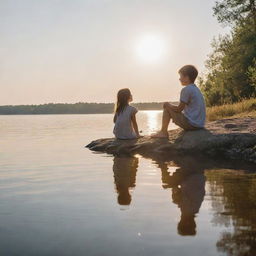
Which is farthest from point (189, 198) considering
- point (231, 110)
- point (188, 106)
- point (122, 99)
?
point (231, 110)

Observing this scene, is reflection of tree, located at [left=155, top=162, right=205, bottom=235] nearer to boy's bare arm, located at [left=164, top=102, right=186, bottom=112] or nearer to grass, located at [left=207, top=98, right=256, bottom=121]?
boy's bare arm, located at [left=164, top=102, right=186, bottom=112]

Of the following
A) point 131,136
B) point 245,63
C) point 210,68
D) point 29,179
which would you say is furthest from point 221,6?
point 29,179

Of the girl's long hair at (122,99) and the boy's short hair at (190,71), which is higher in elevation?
the boy's short hair at (190,71)

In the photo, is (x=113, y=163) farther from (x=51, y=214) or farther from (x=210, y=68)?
(x=210, y=68)

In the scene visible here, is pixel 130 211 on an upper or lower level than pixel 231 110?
lower

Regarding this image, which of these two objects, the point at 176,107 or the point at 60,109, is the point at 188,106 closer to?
the point at 176,107

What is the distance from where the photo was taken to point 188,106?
979cm

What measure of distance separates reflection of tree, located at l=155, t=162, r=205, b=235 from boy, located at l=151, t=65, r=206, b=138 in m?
2.26

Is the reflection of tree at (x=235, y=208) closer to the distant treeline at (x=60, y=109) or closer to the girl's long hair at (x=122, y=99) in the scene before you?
the girl's long hair at (x=122, y=99)

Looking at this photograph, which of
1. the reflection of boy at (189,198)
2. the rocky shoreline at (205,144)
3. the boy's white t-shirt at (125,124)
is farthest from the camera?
the boy's white t-shirt at (125,124)

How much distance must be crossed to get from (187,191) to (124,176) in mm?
1721

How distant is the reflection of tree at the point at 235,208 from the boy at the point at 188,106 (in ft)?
9.88

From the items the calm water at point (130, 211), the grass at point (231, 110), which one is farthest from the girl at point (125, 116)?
the grass at point (231, 110)

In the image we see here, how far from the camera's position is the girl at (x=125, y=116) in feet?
36.5
